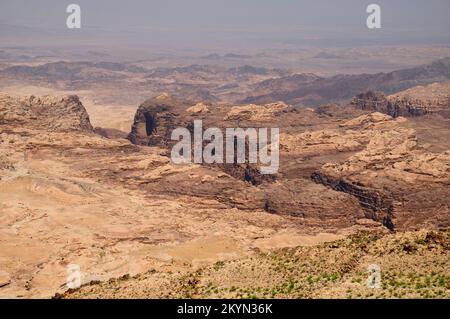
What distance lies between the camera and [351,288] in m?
31.6

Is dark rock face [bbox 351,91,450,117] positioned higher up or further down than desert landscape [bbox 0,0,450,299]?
higher up

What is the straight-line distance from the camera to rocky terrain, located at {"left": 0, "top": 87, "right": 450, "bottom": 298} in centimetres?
3778

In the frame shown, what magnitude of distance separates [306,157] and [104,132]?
2761 inches

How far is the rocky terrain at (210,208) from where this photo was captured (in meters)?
37.8

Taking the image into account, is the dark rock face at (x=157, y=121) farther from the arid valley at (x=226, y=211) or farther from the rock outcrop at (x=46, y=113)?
the rock outcrop at (x=46, y=113)

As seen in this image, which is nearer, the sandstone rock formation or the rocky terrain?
the rocky terrain

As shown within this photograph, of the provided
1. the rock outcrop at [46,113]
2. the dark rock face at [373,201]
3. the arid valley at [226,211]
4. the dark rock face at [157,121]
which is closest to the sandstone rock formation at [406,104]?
the arid valley at [226,211]

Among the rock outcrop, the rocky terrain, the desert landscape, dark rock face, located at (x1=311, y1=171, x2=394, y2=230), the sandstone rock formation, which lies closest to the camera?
the desert landscape

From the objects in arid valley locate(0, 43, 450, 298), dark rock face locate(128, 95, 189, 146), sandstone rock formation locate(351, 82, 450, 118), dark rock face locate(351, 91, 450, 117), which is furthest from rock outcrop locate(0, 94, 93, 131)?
sandstone rock formation locate(351, 82, 450, 118)

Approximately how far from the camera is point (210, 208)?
279ft

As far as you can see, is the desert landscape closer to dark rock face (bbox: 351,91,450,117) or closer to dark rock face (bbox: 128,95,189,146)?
dark rock face (bbox: 128,95,189,146)
